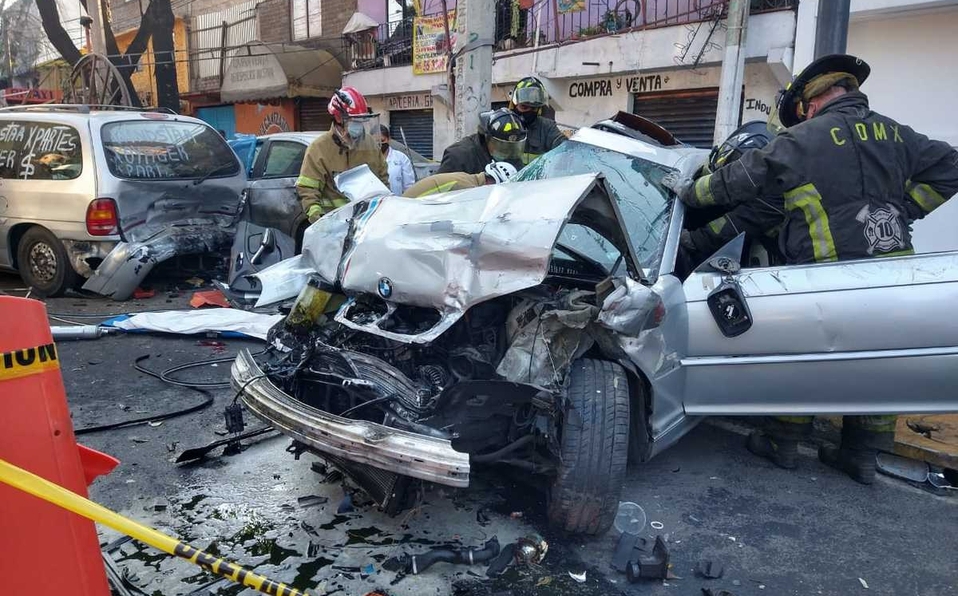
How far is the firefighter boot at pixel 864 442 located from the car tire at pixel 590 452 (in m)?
1.56

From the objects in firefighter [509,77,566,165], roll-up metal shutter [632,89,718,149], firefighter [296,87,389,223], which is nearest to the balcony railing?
roll-up metal shutter [632,89,718,149]

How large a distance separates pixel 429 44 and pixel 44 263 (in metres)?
9.92

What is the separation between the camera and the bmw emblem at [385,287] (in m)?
2.93

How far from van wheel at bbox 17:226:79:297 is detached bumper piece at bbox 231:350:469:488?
4960mm

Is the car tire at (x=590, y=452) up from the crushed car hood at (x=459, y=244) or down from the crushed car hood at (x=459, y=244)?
down

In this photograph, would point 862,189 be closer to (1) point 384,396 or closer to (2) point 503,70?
(1) point 384,396

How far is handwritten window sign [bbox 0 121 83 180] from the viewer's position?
6543mm

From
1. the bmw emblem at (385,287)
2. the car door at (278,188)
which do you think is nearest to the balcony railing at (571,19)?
the car door at (278,188)

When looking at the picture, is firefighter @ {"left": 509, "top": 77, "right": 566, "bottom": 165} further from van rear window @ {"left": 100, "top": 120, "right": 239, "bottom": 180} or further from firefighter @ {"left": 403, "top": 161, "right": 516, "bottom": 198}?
van rear window @ {"left": 100, "top": 120, "right": 239, "bottom": 180}

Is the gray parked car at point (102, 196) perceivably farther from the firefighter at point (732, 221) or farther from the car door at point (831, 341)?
the car door at point (831, 341)

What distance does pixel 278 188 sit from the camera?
302 inches

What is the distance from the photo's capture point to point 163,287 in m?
7.54

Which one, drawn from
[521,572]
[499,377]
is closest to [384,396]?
[499,377]

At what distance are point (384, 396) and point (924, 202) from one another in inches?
119
